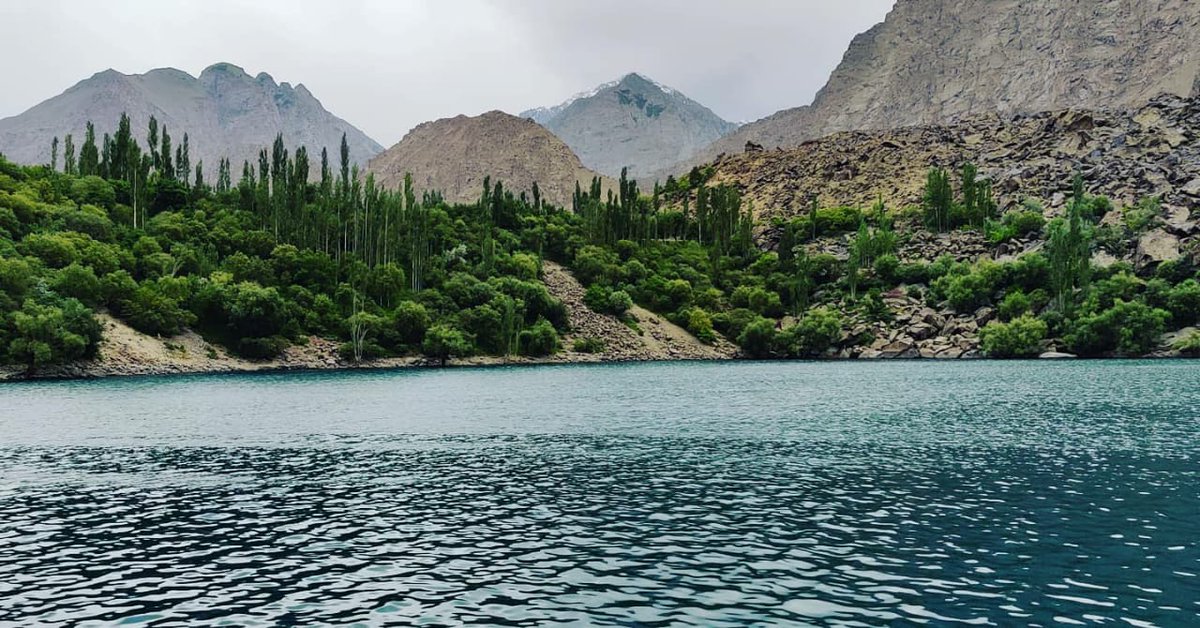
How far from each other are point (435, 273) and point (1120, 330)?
112948 mm

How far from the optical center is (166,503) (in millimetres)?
28203

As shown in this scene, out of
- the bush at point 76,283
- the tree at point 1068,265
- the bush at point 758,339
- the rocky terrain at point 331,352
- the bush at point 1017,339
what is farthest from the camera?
the bush at point 758,339

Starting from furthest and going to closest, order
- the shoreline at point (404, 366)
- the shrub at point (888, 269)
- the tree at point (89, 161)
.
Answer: the shrub at point (888, 269), the tree at point (89, 161), the shoreline at point (404, 366)

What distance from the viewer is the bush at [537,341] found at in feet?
451

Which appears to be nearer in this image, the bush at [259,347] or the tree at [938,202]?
the bush at [259,347]

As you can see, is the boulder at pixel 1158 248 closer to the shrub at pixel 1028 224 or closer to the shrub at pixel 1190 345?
the shrub at pixel 1028 224

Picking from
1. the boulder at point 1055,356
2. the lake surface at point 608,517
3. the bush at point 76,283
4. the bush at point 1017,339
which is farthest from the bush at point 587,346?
the lake surface at point 608,517

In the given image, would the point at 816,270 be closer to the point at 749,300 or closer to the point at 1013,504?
the point at 749,300

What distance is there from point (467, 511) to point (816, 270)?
159155 millimetres

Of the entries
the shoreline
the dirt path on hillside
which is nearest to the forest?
the shoreline

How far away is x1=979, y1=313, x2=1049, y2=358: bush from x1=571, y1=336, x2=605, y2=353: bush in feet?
213

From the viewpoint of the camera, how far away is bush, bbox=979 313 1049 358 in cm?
12638

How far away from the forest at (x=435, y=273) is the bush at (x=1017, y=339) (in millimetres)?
293

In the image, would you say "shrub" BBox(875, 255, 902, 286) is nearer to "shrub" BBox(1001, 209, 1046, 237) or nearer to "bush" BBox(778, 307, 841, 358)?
"bush" BBox(778, 307, 841, 358)
